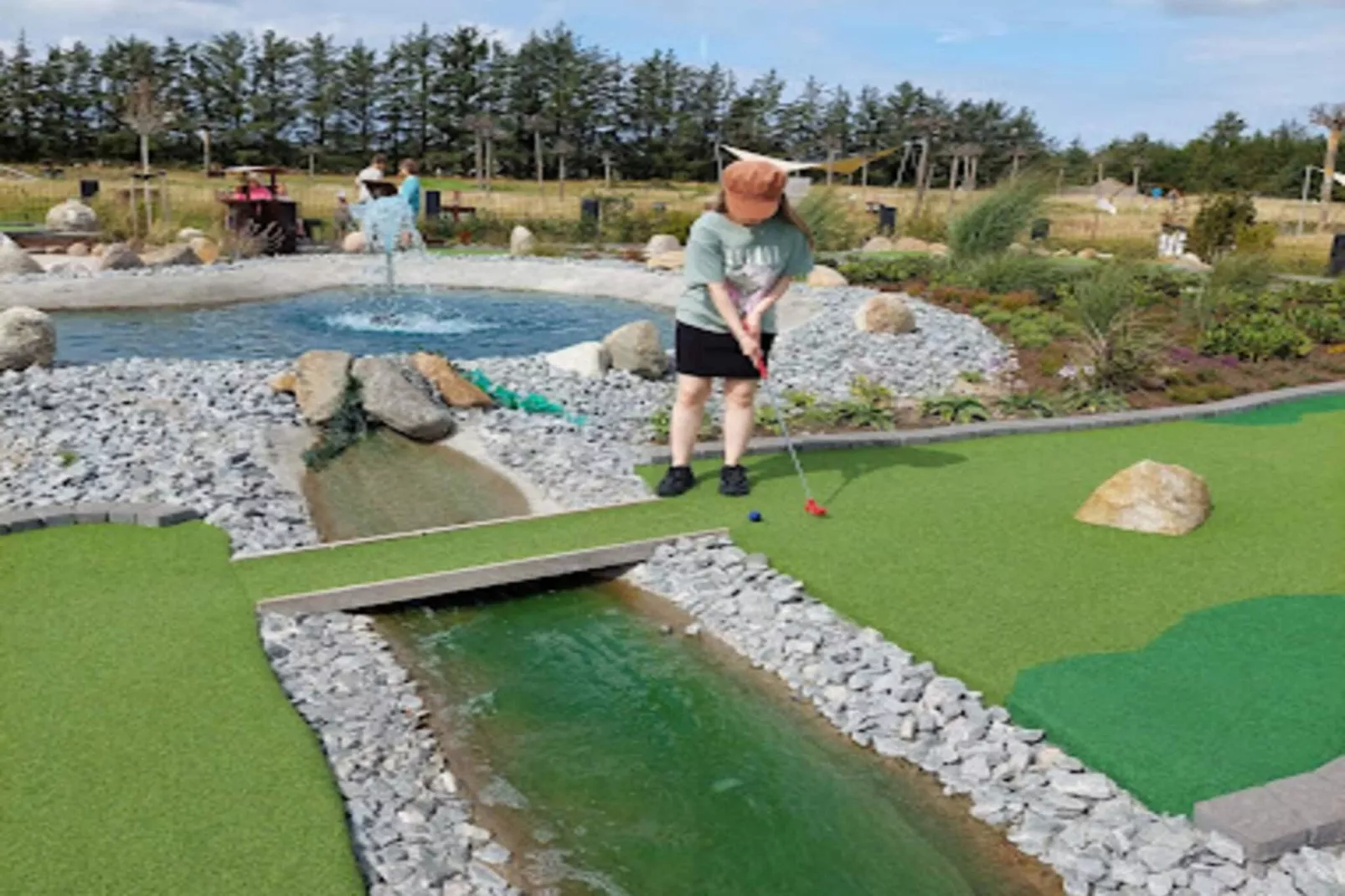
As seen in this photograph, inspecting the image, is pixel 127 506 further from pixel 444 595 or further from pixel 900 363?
pixel 900 363

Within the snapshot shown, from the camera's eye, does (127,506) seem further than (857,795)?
Yes

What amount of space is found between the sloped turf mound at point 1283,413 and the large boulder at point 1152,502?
2.99m

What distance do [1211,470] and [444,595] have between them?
451cm

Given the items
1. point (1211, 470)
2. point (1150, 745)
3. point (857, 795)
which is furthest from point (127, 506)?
point (1211, 470)

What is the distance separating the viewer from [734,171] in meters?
4.93

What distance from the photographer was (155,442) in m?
6.00

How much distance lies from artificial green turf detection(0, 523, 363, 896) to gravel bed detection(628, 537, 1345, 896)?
169 cm

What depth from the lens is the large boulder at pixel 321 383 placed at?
267 inches

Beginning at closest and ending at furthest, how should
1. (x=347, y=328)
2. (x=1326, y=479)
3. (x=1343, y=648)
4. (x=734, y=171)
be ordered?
(x=1343, y=648), (x=734, y=171), (x=1326, y=479), (x=347, y=328)

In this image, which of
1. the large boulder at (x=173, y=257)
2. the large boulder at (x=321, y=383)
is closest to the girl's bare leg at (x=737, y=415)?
the large boulder at (x=321, y=383)

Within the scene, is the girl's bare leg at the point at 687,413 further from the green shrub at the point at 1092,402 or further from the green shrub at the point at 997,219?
the green shrub at the point at 997,219

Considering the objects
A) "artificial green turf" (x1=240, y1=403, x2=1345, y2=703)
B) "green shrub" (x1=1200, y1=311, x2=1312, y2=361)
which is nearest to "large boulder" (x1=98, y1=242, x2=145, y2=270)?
"artificial green turf" (x1=240, y1=403, x2=1345, y2=703)

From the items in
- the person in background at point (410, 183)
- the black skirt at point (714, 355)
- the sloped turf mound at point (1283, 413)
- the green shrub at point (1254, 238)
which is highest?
the person in background at point (410, 183)

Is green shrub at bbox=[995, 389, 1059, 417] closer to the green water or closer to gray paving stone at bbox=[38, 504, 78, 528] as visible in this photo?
the green water
